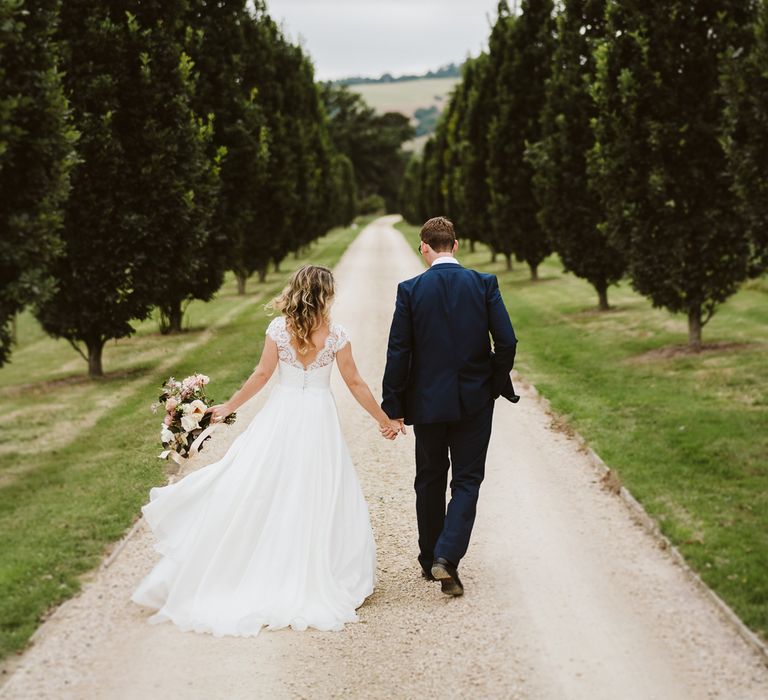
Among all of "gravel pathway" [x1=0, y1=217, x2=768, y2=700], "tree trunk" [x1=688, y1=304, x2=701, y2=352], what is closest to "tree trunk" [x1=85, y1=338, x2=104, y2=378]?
"gravel pathway" [x1=0, y1=217, x2=768, y2=700]

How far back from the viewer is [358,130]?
9731 cm

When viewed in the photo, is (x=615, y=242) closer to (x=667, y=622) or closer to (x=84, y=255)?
(x=84, y=255)

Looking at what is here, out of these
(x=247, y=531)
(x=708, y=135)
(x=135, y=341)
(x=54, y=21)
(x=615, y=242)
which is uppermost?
(x=54, y=21)

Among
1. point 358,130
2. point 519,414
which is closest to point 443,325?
point 519,414

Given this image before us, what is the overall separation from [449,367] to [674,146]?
9.80m

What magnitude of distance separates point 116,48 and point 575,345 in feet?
30.6

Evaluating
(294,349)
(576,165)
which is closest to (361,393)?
(294,349)

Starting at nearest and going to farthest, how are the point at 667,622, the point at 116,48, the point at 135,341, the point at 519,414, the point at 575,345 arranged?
the point at 667,622, the point at 519,414, the point at 116,48, the point at 575,345, the point at 135,341

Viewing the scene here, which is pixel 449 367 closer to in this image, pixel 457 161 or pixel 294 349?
pixel 294 349

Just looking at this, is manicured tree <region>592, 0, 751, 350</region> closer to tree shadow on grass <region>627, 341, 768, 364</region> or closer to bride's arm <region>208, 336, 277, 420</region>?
tree shadow on grass <region>627, 341, 768, 364</region>

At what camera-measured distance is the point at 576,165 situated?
1948cm

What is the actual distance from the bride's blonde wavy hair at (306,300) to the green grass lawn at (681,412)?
3.25 meters

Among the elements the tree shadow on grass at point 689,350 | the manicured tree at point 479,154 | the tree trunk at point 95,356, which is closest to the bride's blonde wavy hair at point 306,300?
the tree shadow on grass at point 689,350

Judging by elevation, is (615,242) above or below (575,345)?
above
